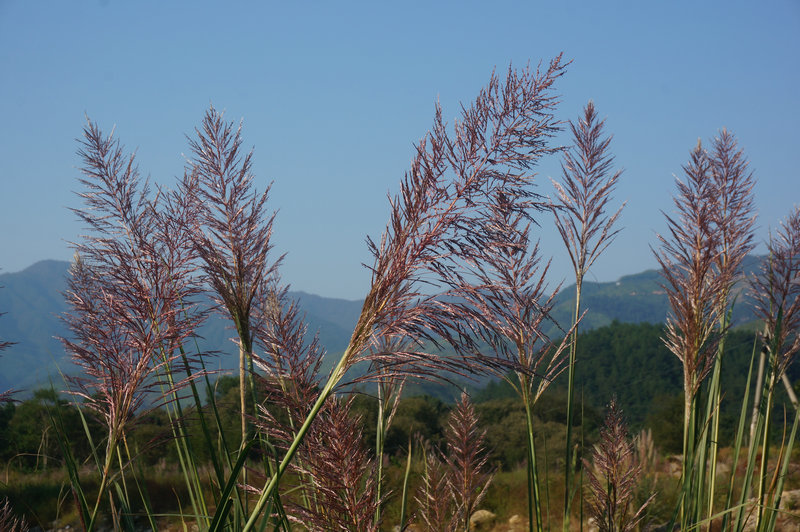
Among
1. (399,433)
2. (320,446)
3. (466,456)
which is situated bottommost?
(399,433)

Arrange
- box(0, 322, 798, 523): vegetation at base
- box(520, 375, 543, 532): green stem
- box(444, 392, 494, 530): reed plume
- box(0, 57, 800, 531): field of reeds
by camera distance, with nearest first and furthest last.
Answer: box(0, 57, 800, 531): field of reeds
box(520, 375, 543, 532): green stem
box(444, 392, 494, 530): reed plume
box(0, 322, 798, 523): vegetation at base

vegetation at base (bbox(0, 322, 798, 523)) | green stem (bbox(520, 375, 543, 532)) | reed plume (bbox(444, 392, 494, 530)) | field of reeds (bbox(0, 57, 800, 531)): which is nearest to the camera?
field of reeds (bbox(0, 57, 800, 531))

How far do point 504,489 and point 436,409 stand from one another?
14.9ft

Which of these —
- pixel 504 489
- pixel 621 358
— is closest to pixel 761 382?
pixel 504 489

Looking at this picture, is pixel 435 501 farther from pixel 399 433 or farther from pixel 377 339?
pixel 399 433

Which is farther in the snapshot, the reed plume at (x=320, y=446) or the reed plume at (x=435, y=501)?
the reed plume at (x=435, y=501)

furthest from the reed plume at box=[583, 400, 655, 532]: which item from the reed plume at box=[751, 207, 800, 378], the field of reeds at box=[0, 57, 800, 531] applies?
the reed plume at box=[751, 207, 800, 378]

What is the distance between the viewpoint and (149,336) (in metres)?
1.99

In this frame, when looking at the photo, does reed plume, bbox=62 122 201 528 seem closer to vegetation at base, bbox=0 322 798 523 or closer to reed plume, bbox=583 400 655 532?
vegetation at base, bbox=0 322 798 523

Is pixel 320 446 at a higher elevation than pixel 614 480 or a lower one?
higher

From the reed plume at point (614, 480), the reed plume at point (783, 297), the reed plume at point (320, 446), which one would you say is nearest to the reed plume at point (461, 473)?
A: the reed plume at point (614, 480)

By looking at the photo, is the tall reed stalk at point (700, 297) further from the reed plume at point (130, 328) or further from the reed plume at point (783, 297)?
the reed plume at point (130, 328)

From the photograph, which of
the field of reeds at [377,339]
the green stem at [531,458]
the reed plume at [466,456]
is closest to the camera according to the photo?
the field of reeds at [377,339]

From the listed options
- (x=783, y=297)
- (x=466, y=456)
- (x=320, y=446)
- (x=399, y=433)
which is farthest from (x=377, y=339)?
(x=399, y=433)
